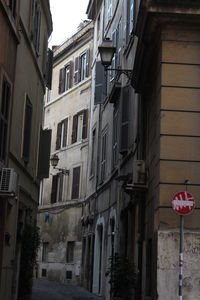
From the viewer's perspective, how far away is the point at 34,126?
16.5 meters

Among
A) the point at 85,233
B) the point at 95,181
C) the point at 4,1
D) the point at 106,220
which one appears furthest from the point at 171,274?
the point at 85,233

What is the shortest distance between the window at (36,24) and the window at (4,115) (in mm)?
3904

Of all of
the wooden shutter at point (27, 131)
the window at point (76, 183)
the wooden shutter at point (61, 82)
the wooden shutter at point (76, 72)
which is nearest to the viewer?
the wooden shutter at point (27, 131)

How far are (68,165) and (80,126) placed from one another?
2.08 metres

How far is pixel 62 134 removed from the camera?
3152cm

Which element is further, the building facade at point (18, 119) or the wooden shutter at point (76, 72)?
the wooden shutter at point (76, 72)

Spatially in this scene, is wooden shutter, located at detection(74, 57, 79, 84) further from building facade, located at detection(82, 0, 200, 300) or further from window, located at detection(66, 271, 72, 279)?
building facade, located at detection(82, 0, 200, 300)

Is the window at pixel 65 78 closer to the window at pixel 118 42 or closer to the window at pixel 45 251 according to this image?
the window at pixel 45 251

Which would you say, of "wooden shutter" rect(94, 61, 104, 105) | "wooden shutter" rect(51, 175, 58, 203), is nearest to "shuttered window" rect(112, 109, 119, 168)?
"wooden shutter" rect(94, 61, 104, 105)

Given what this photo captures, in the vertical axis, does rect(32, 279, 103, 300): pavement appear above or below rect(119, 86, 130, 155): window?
below

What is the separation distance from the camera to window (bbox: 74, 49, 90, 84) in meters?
29.0

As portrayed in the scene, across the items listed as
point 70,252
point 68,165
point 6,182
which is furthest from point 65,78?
point 6,182

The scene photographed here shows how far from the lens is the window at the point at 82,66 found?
29047mm

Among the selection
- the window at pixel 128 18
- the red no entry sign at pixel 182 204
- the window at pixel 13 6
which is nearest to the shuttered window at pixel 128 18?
the window at pixel 128 18
